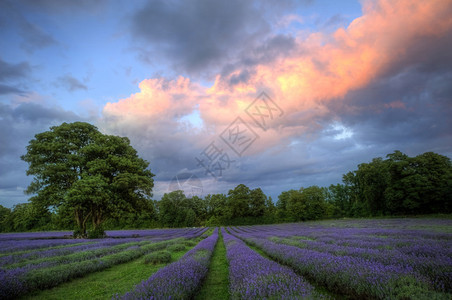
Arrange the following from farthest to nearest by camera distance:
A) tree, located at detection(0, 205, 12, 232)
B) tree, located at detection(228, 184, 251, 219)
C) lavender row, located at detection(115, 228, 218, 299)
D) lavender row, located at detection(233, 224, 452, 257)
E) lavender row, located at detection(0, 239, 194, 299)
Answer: tree, located at detection(228, 184, 251, 219) → tree, located at detection(0, 205, 12, 232) → lavender row, located at detection(233, 224, 452, 257) → lavender row, located at detection(0, 239, 194, 299) → lavender row, located at detection(115, 228, 218, 299)

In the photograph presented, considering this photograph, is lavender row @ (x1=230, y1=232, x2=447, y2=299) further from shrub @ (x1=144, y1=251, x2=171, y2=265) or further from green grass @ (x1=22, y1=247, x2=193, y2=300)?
shrub @ (x1=144, y1=251, x2=171, y2=265)

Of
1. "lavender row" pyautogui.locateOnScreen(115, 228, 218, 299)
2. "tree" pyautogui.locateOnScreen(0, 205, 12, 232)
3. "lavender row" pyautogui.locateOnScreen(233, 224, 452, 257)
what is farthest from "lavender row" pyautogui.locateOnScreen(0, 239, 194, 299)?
"tree" pyautogui.locateOnScreen(0, 205, 12, 232)

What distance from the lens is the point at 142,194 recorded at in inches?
808

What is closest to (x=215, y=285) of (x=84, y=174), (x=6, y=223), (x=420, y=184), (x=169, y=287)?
(x=169, y=287)

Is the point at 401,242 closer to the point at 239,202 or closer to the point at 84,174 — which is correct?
the point at 84,174

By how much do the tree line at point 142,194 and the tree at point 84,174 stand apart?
0.07 meters

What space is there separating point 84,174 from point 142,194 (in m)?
5.69

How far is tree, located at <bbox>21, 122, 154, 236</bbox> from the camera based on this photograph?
642 inches

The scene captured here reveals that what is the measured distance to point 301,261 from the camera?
5.80 m

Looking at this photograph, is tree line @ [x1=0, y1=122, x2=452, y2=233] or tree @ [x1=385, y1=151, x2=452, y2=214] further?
tree @ [x1=385, y1=151, x2=452, y2=214]

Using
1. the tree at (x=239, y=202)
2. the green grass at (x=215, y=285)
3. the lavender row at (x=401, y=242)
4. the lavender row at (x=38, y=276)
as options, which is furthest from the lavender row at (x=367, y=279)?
the tree at (x=239, y=202)

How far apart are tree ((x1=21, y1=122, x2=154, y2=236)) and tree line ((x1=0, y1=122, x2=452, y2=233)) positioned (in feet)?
0.23

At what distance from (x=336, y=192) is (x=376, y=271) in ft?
270

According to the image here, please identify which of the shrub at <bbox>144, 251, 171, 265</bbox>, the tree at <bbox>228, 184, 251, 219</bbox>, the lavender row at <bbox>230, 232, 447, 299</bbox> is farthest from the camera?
the tree at <bbox>228, 184, 251, 219</bbox>
